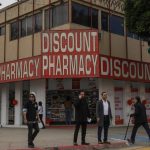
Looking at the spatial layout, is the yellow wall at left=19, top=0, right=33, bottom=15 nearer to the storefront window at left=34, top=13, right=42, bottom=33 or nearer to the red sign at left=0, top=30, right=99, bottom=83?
the storefront window at left=34, top=13, right=42, bottom=33

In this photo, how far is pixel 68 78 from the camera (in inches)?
994

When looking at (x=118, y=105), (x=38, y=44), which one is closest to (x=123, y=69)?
(x=118, y=105)

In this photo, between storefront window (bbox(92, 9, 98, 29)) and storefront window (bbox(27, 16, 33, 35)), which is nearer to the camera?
storefront window (bbox(92, 9, 98, 29))

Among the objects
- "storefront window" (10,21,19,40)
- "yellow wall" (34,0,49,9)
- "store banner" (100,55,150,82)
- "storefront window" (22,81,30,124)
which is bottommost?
"storefront window" (22,81,30,124)

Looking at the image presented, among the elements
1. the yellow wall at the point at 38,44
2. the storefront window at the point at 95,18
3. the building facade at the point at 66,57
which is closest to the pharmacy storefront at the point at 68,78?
the building facade at the point at 66,57

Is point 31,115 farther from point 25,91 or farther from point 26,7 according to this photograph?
point 26,7

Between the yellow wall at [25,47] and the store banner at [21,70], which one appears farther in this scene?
the yellow wall at [25,47]

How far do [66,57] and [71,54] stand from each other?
0.34 meters

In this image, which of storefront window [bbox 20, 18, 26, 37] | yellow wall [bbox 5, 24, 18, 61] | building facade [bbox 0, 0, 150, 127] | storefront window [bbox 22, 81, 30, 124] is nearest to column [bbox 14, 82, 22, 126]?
building facade [bbox 0, 0, 150, 127]

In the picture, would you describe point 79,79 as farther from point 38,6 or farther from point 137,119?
point 137,119

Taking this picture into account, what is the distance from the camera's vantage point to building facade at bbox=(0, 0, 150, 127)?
2391cm

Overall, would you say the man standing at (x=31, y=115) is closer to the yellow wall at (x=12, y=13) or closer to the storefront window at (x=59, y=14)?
the storefront window at (x=59, y=14)

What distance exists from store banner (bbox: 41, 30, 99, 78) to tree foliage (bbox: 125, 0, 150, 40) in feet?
9.09

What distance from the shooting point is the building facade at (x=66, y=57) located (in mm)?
23906
